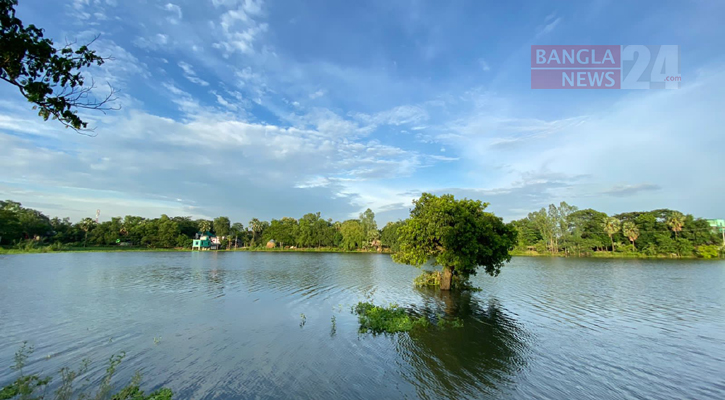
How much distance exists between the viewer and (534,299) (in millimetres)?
23297

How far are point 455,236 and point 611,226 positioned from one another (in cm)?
9056

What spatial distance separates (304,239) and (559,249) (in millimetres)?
87709

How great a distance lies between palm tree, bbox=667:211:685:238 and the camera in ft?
260

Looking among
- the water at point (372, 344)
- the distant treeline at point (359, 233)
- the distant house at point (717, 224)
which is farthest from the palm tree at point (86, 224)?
the distant house at point (717, 224)

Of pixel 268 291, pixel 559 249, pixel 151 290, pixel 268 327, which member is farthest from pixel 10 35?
pixel 559 249

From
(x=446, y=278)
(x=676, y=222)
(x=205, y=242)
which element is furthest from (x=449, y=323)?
(x=205, y=242)

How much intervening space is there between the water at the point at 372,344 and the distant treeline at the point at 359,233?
65815 millimetres

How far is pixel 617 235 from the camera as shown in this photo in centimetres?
8981

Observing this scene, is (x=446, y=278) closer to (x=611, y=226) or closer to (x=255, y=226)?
(x=611, y=226)

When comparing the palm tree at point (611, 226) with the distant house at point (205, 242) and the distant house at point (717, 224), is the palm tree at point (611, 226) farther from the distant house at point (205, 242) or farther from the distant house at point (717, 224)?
the distant house at point (205, 242)

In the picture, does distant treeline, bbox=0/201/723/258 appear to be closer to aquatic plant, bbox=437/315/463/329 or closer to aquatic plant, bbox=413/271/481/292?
aquatic plant, bbox=413/271/481/292

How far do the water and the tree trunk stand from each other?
2797 millimetres

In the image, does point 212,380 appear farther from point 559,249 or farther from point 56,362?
point 559,249

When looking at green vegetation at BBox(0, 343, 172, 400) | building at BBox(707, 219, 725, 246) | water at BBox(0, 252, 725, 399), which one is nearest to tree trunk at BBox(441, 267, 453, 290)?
water at BBox(0, 252, 725, 399)
